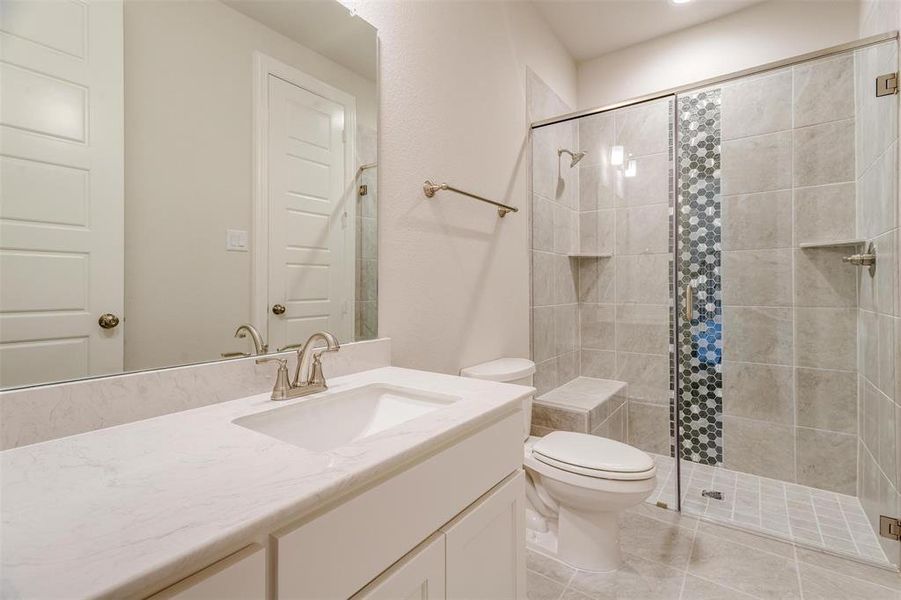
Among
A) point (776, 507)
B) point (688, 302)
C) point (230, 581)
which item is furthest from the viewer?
point (688, 302)

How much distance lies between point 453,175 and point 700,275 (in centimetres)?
137

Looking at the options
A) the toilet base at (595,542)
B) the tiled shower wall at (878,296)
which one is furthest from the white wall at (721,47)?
the toilet base at (595,542)

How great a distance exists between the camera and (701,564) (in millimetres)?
1613

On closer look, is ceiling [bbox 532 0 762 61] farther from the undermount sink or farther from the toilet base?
the toilet base

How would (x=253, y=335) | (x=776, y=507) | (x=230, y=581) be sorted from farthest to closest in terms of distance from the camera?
1. (x=776, y=507)
2. (x=253, y=335)
3. (x=230, y=581)

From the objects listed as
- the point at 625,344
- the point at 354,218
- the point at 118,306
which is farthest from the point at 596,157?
the point at 118,306

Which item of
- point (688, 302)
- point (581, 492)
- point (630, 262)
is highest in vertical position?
point (630, 262)

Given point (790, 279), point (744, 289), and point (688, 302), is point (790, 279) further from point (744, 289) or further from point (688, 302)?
point (688, 302)

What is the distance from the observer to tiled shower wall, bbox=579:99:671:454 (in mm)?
2303

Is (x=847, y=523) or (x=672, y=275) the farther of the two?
(x=672, y=275)

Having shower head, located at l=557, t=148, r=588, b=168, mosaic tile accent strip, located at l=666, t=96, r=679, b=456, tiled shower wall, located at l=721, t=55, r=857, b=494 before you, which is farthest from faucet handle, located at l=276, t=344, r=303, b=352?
tiled shower wall, located at l=721, t=55, r=857, b=494

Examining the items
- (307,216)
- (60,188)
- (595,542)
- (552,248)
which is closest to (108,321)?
(60,188)

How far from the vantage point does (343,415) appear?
1.09 m

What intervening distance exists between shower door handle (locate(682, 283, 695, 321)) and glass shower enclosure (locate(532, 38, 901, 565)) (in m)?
0.01
